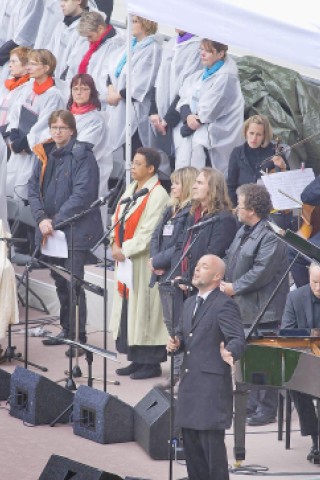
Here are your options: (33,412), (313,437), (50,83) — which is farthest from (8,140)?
(313,437)

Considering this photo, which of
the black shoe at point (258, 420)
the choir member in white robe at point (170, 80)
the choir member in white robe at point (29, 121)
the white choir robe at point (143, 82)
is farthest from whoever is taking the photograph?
the white choir robe at point (143, 82)

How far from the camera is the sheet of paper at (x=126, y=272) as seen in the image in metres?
11.9

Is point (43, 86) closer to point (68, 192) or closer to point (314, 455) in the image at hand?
point (68, 192)

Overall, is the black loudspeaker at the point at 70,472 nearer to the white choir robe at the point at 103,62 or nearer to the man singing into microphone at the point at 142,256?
the man singing into microphone at the point at 142,256

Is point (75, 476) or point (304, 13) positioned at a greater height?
point (304, 13)

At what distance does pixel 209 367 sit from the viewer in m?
8.82

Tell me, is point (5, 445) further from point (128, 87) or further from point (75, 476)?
point (128, 87)

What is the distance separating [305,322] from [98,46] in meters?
6.32

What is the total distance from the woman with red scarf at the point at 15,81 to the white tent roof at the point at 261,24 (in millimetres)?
6632

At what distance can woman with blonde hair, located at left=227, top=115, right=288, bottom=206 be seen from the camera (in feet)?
39.4

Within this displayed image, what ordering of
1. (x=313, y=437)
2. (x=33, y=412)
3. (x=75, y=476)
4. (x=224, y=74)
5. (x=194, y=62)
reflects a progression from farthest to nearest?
1. (x=194, y=62)
2. (x=224, y=74)
3. (x=33, y=412)
4. (x=313, y=437)
5. (x=75, y=476)

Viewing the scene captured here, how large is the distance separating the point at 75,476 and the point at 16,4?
10.4m

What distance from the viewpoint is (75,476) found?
8.29 metres

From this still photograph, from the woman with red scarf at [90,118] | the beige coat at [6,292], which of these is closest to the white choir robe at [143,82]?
the woman with red scarf at [90,118]
